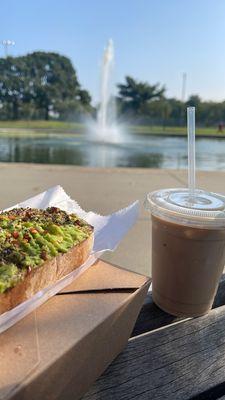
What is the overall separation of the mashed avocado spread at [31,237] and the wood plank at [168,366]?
0.33m

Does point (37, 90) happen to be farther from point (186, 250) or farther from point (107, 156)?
point (186, 250)

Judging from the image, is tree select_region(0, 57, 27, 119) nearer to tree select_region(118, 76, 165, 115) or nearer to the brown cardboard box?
tree select_region(118, 76, 165, 115)

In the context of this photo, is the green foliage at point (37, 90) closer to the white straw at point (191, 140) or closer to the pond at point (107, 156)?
the pond at point (107, 156)

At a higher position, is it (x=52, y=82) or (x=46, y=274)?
(x=52, y=82)

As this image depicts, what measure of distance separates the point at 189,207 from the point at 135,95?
68.7m

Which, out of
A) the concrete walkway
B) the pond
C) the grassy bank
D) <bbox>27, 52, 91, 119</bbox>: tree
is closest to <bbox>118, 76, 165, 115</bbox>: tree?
<bbox>27, 52, 91, 119</bbox>: tree

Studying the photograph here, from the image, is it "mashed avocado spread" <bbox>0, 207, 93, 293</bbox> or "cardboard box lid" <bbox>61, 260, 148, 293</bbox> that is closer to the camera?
"mashed avocado spread" <bbox>0, 207, 93, 293</bbox>

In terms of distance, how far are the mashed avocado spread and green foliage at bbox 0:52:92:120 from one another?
204ft

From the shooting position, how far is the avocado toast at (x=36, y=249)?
85 cm

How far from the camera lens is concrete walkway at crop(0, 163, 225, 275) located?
3.38 meters

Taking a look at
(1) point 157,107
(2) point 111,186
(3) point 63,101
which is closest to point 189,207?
(2) point 111,186

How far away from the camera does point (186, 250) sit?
1.14 m

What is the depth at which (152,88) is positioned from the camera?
67938mm

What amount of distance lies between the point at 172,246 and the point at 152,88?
70193mm
